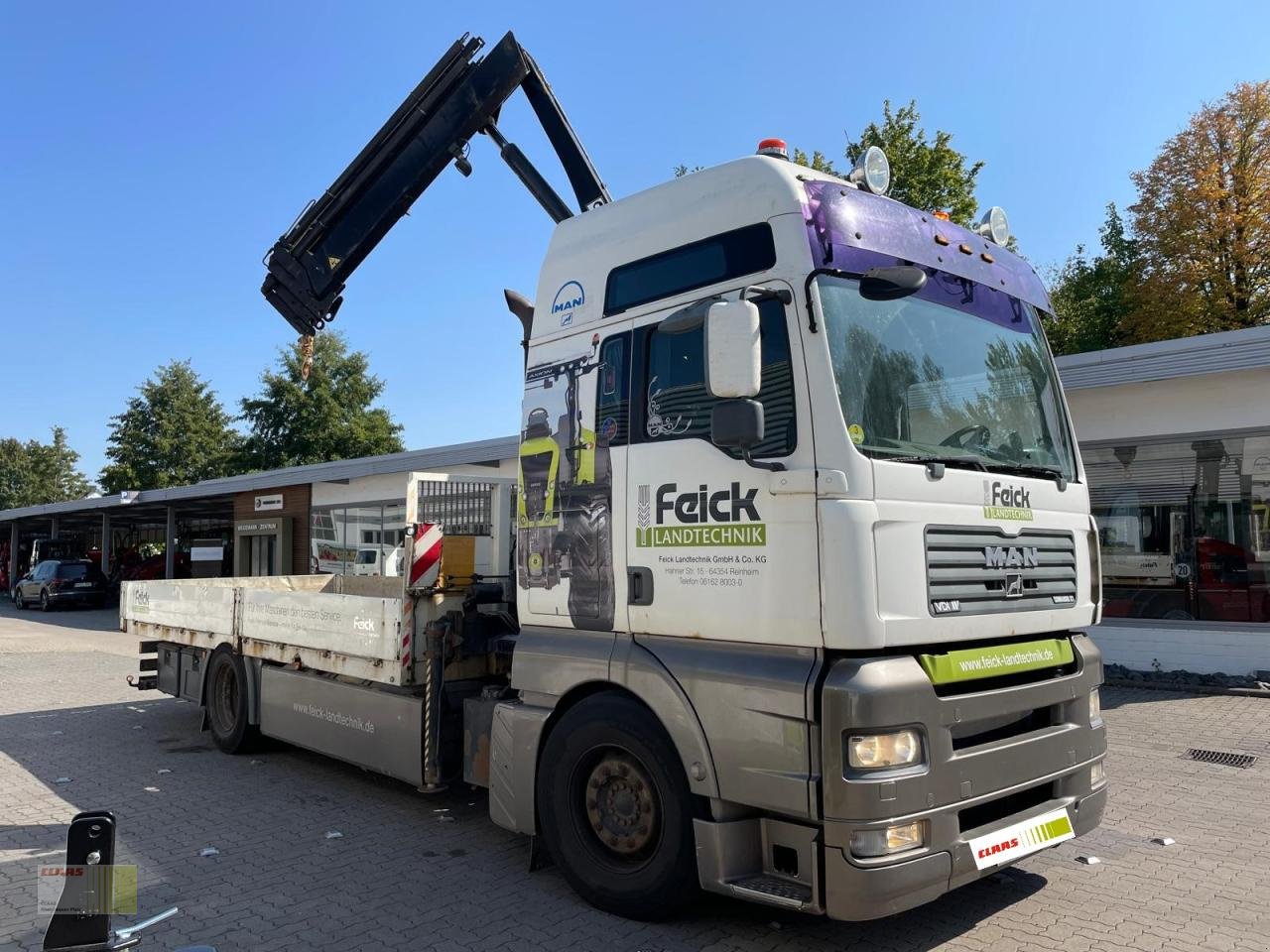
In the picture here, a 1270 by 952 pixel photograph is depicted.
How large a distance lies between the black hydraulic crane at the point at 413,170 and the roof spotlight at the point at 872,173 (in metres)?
→ 4.09

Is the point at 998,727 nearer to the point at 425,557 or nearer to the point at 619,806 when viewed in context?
the point at 619,806

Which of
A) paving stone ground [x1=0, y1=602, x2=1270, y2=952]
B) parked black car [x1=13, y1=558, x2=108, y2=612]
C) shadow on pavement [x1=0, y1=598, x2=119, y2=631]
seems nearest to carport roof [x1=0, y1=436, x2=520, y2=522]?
parked black car [x1=13, y1=558, x2=108, y2=612]

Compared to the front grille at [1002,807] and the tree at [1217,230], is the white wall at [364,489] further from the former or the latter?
the tree at [1217,230]

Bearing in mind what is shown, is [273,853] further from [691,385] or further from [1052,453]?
[1052,453]

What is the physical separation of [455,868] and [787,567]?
2859 millimetres

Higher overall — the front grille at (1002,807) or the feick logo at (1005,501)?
the feick logo at (1005,501)

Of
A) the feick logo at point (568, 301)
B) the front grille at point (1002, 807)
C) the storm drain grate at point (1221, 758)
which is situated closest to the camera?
the front grille at point (1002, 807)

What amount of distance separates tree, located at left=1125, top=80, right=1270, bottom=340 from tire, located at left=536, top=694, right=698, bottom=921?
25.4 meters

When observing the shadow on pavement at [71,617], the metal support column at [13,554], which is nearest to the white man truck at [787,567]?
the shadow on pavement at [71,617]

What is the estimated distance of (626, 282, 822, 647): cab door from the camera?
3.75 metres

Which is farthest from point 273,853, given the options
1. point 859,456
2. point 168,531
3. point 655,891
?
point 168,531

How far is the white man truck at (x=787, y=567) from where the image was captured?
3596mm

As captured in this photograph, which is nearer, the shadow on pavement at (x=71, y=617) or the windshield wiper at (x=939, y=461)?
the windshield wiper at (x=939, y=461)

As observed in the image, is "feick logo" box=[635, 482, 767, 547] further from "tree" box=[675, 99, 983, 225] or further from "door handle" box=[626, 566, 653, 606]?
"tree" box=[675, 99, 983, 225]
